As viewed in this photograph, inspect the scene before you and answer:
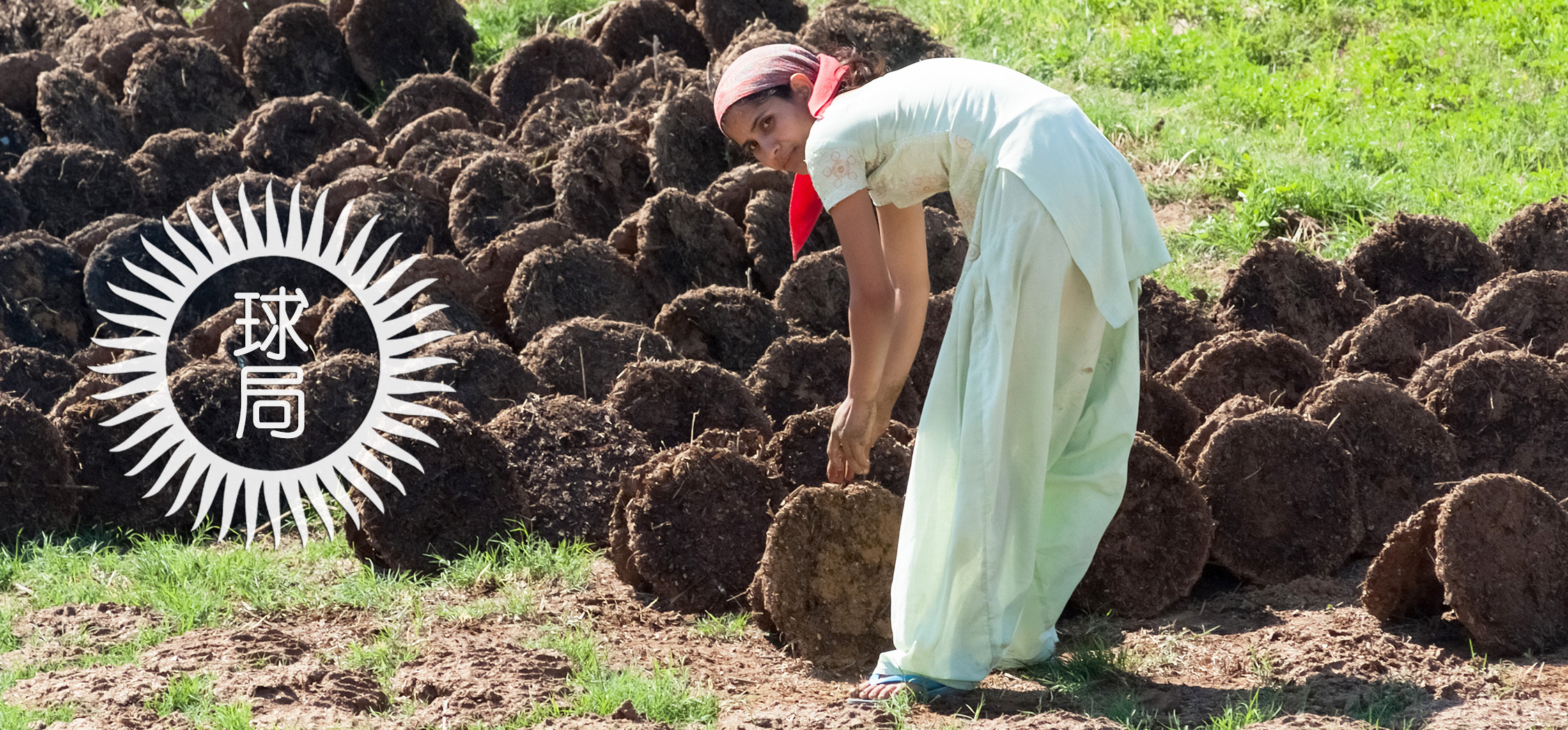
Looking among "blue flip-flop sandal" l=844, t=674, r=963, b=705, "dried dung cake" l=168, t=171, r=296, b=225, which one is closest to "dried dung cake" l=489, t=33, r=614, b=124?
"dried dung cake" l=168, t=171, r=296, b=225

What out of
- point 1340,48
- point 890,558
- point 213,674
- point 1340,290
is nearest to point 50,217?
point 213,674

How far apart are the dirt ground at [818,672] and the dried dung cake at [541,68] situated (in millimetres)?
4707

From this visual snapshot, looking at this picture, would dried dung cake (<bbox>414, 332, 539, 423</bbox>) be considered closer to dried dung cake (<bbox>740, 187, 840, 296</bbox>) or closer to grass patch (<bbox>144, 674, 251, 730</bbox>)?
dried dung cake (<bbox>740, 187, 840, 296</bbox>)

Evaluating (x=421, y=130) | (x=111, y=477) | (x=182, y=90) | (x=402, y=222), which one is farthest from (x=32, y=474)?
(x=182, y=90)

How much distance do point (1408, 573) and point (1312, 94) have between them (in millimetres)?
5362

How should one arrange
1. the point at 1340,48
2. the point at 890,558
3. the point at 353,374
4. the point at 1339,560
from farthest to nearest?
the point at 1340,48, the point at 353,374, the point at 1339,560, the point at 890,558

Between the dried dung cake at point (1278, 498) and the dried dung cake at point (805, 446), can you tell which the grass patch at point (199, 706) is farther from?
the dried dung cake at point (1278, 498)

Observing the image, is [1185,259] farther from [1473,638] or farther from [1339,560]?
[1473,638]

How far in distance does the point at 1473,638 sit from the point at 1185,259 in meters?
3.64

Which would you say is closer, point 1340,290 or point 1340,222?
point 1340,290

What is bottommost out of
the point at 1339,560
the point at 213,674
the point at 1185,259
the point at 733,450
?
the point at 213,674

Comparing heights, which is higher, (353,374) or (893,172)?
(893,172)

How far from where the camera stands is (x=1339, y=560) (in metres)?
4.23

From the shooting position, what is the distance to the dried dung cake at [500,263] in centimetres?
624
